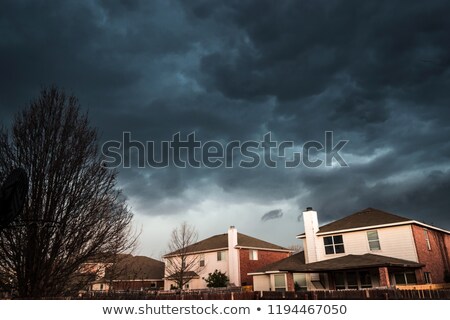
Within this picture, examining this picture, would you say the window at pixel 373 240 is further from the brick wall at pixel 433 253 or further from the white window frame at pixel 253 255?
the white window frame at pixel 253 255

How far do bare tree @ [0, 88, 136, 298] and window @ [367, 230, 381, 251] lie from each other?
23.5m

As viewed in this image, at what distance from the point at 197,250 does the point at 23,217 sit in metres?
35.6

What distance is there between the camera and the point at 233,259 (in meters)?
37.8

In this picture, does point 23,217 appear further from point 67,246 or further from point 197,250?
point 197,250

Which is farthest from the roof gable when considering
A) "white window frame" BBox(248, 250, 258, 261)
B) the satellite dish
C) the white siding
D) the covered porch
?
the satellite dish

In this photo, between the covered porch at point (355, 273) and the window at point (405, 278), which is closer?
the covered porch at point (355, 273)

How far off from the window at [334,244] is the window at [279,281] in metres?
4.52

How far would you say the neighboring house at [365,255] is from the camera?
23.3 meters

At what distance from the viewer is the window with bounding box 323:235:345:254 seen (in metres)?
28.0

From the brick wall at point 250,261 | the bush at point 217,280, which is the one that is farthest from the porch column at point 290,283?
the brick wall at point 250,261

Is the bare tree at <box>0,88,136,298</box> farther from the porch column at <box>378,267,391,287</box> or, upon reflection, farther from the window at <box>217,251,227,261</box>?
the window at <box>217,251,227,261</box>

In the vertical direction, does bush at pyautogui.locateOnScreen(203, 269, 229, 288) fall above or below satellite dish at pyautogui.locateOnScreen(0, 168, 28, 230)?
below

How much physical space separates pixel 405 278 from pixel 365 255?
3.17 meters
